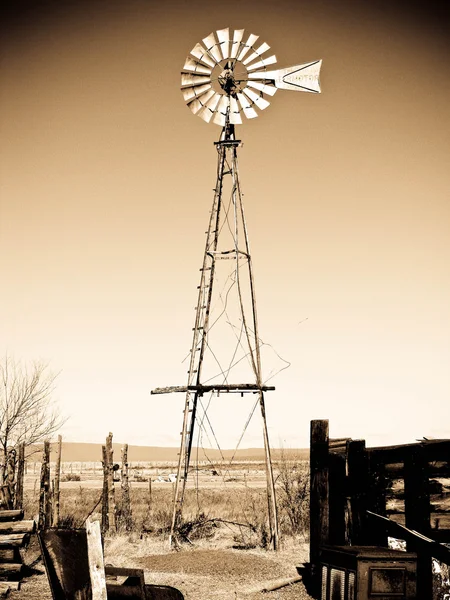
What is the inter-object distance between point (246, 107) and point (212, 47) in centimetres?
150

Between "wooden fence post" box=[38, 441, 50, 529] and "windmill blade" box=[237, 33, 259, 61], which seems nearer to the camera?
"windmill blade" box=[237, 33, 259, 61]

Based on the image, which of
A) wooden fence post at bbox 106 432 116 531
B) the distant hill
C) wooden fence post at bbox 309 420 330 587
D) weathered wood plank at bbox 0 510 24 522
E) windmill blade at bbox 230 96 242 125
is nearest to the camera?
wooden fence post at bbox 309 420 330 587

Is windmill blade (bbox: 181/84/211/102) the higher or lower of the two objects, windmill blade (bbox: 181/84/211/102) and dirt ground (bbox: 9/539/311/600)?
the higher

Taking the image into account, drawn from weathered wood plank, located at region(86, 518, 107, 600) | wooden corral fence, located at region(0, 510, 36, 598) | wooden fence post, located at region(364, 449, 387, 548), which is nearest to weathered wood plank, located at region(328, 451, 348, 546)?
wooden fence post, located at region(364, 449, 387, 548)

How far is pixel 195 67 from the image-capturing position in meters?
13.7

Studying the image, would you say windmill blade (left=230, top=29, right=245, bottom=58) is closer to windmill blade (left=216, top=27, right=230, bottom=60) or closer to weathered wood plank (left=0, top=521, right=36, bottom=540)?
windmill blade (left=216, top=27, right=230, bottom=60)

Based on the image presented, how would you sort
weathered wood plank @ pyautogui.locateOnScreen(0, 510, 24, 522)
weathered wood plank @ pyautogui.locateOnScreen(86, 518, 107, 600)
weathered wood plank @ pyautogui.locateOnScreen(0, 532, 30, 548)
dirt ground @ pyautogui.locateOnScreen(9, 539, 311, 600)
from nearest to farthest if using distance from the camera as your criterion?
weathered wood plank @ pyautogui.locateOnScreen(86, 518, 107, 600) → dirt ground @ pyautogui.locateOnScreen(9, 539, 311, 600) → weathered wood plank @ pyautogui.locateOnScreen(0, 532, 30, 548) → weathered wood plank @ pyautogui.locateOnScreen(0, 510, 24, 522)

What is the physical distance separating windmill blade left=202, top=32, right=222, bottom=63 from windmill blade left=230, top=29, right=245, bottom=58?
29 cm

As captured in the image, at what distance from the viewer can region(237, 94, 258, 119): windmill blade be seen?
46.3 ft

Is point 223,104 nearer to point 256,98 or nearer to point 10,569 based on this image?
point 256,98

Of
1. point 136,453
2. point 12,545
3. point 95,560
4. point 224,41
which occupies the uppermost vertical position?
point 224,41

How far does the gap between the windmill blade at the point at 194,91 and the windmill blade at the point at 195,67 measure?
1.03 feet

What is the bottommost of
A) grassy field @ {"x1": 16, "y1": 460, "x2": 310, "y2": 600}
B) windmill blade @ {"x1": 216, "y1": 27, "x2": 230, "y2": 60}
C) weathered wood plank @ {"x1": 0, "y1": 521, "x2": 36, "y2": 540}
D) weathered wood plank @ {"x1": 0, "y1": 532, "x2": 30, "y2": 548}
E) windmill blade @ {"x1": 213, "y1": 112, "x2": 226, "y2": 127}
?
grassy field @ {"x1": 16, "y1": 460, "x2": 310, "y2": 600}

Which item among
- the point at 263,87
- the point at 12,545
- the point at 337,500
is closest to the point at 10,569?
the point at 12,545
